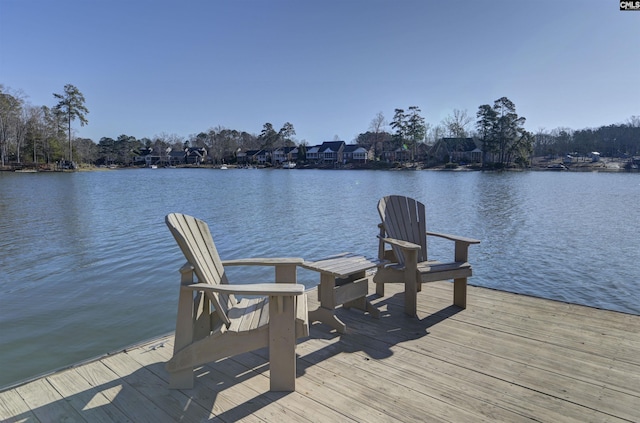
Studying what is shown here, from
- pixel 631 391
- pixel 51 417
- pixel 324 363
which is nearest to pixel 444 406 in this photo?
pixel 324 363

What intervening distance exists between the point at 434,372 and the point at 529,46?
42.0 ft

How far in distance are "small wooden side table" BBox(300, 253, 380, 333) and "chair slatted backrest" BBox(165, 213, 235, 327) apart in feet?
2.02

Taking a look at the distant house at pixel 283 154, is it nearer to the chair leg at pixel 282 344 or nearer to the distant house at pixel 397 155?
the distant house at pixel 397 155

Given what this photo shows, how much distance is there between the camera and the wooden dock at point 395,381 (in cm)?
192

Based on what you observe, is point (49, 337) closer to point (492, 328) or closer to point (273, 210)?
point (492, 328)

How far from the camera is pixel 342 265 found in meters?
3.09

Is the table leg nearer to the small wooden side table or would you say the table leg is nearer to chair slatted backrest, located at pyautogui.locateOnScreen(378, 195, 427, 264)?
the small wooden side table

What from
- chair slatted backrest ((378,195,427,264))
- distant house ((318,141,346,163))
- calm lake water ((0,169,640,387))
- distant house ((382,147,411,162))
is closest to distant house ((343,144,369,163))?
distant house ((318,141,346,163))

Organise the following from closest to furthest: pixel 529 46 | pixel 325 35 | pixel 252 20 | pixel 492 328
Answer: pixel 492 328
pixel 529 46
pixel 252 20
pixel 325 35

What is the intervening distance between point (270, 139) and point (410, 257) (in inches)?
3335

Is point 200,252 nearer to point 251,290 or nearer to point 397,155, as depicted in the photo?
point 251,290

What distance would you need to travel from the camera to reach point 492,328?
2998mm

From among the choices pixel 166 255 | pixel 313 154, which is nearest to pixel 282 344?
pixel 166 255

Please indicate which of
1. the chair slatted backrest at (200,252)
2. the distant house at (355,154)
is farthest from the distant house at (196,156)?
the chair slatted backrest at (200,252)
